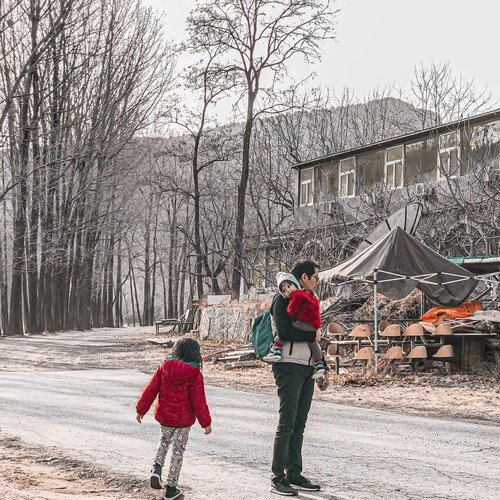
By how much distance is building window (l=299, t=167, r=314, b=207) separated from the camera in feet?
141

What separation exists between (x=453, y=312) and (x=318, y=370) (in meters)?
13.5

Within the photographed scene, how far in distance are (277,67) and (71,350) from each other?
20551mm

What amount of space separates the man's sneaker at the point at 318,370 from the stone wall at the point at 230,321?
20.6 metres

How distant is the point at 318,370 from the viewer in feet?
22.6

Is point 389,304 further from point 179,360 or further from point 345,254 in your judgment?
point 179,360

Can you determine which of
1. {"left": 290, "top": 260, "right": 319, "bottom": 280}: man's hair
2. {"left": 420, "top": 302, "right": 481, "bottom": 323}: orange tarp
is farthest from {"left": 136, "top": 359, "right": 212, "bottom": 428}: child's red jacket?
{"left": 420, "top": 302, "right": 481, "bottom": 323}: orange tarp

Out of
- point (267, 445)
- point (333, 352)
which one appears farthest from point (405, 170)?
point (267, 445)

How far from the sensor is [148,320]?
258 ft

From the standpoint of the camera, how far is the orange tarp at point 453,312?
64.0 ft

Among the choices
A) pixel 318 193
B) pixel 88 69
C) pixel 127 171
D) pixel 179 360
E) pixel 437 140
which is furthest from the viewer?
pixel 127 171

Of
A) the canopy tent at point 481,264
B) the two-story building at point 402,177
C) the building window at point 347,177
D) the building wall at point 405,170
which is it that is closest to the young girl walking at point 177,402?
the canopy tent at point 481,264

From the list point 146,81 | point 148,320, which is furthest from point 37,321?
point 148,320

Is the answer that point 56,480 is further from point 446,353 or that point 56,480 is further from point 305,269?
point 446,353

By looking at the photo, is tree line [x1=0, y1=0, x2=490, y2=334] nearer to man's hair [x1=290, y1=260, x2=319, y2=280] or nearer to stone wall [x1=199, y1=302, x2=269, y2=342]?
stone wall [x1=199, y1=302, x2=269, y2=342]
